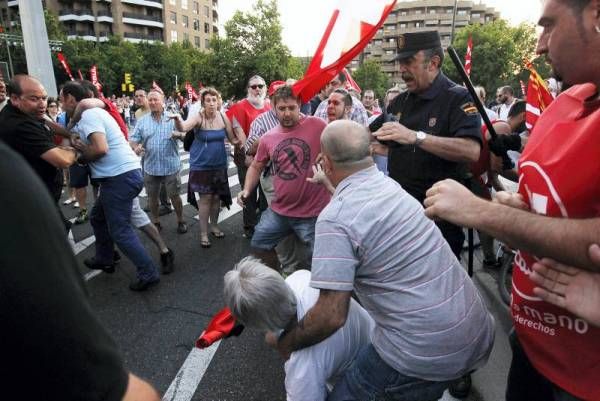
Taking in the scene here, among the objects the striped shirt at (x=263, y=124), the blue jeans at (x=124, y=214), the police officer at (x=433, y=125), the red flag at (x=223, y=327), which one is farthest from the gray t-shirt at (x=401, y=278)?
the striped shirt at (x=263, y=124)

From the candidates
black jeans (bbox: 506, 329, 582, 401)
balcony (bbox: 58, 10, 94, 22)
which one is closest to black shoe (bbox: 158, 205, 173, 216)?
black jeans (bbox: 506, 329, 582, 401)

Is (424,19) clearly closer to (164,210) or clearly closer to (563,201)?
(164,210)

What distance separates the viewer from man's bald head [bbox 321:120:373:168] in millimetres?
1824

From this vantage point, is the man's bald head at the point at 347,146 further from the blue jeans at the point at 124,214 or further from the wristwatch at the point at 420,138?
the blue jeans at the point at 124,214

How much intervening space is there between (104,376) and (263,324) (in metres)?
1.08

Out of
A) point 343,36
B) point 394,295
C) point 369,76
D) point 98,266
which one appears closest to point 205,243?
point 98,266

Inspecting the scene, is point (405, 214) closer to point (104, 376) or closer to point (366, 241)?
point (366, 241)

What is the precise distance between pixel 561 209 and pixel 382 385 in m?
1.02

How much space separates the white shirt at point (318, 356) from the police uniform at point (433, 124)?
1110mm

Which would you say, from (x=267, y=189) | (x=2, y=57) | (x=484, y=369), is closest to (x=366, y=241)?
(x=484, y=369)

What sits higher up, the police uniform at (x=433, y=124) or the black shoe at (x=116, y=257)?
the police uniform at (x=433, y=124)

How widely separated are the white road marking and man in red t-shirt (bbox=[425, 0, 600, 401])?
80.2 inches

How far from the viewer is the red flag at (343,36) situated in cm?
304

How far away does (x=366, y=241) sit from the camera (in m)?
1.63
